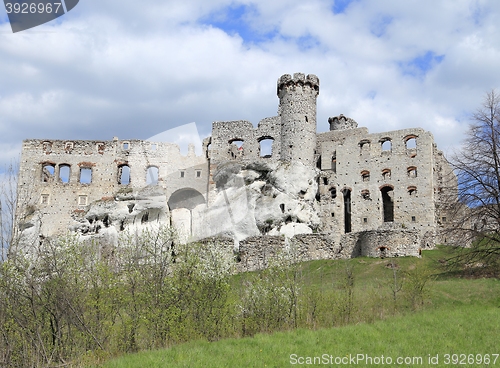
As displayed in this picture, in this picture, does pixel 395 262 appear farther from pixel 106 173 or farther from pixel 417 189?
pixel 106 173

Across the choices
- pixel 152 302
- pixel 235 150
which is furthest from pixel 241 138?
pixel 152 302

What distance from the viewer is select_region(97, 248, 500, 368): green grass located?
15.1 m

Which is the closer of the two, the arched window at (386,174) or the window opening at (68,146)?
the arched window at (386,174)

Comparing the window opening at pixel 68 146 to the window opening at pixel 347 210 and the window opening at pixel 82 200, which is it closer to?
the window opening at pixel 82 200

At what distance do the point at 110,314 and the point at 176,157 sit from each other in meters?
26.0

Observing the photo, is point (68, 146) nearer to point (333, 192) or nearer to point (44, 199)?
point (44, 199)

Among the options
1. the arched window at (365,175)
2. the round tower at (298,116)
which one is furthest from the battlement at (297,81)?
the arched window at (365,175)

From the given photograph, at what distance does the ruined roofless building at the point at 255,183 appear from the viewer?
36906 millimetres

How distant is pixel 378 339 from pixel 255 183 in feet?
72.4

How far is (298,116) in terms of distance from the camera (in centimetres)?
4103

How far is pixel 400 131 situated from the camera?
129 feet

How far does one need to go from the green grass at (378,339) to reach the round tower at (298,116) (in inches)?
738

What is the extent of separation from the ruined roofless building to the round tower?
79mm

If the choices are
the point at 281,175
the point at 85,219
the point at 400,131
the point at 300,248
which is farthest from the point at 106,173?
the point at 400,131
